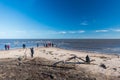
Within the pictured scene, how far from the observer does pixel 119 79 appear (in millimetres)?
13070

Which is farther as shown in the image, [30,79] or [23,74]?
[23,74]

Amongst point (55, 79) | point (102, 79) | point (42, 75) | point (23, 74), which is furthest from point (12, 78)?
point (102, 79)

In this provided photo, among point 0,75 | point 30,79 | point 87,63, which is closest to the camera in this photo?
point 30,79

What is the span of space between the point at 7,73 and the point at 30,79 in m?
3.19

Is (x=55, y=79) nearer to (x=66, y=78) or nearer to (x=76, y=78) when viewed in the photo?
(x=66, y=78)

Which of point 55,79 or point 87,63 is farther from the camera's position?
point 87,63

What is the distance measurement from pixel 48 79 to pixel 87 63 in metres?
9.05

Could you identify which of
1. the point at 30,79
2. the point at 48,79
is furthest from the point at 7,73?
the point at 48,79

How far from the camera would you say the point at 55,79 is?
12500 millimetres

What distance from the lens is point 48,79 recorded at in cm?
1251

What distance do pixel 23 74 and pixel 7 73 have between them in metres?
1.70

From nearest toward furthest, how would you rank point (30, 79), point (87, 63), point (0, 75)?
point (30, 79)
point (0, 75)
point (87, 63)

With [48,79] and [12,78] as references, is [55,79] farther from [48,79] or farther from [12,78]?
[12,78]

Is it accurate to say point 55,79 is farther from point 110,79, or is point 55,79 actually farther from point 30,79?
point 110,79
